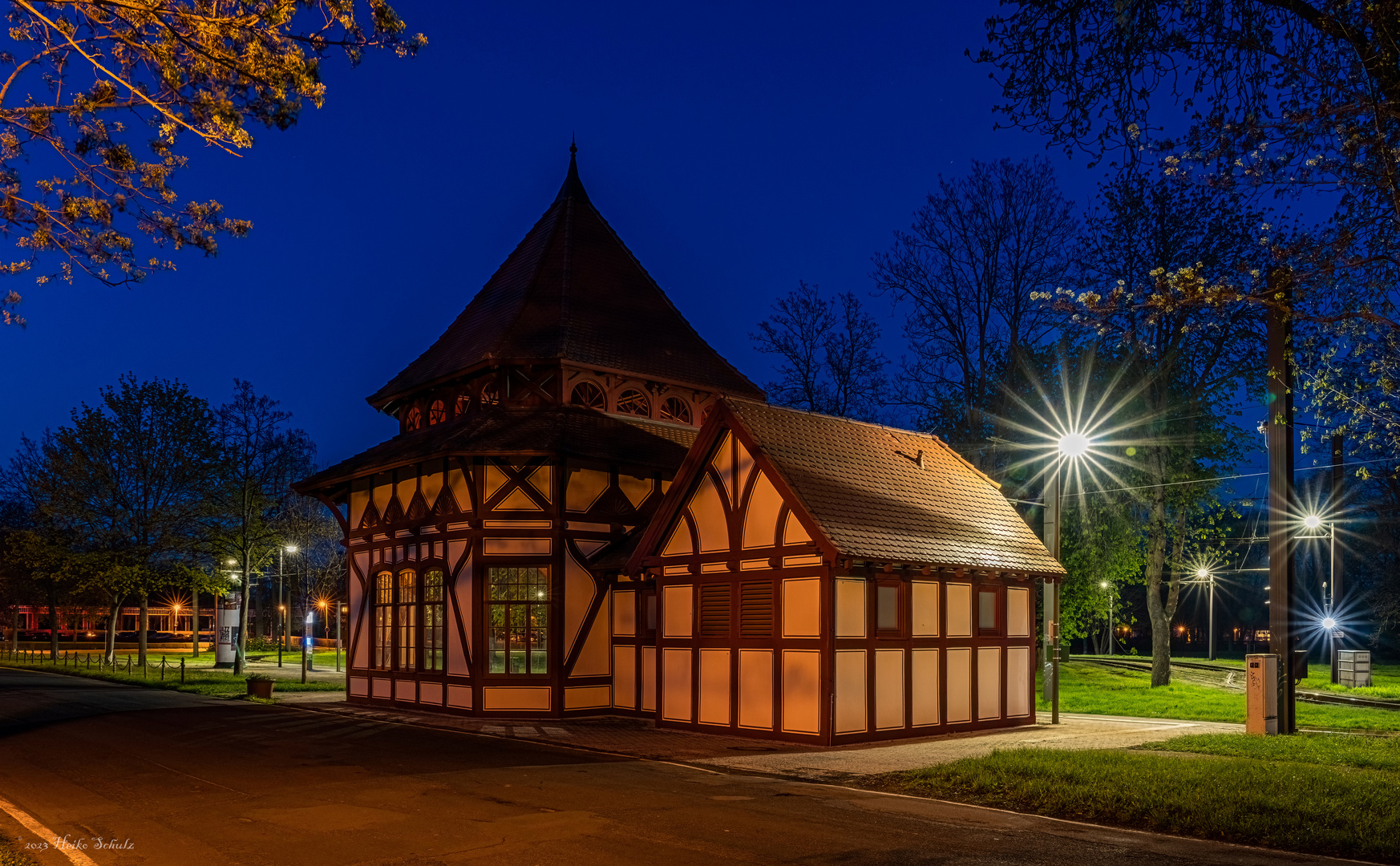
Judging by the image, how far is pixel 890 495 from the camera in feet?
65.3

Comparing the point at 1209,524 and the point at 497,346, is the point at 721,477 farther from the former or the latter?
the point at 1209,524

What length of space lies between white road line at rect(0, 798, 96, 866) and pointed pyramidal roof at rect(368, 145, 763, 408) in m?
14.4

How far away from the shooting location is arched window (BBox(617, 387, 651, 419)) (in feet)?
85.6

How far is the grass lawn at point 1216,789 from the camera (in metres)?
9.66

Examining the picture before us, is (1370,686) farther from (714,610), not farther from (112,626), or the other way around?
(112,626)

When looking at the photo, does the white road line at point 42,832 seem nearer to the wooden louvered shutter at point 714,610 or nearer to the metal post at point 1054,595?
the wooden louvered shutter at point 714,610

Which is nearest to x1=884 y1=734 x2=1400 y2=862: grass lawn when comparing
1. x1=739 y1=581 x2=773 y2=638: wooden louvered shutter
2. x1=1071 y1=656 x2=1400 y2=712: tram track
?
x1=739 y1=581 x2=773 y2=638: wooden louvered shutter

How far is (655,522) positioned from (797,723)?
474 cm

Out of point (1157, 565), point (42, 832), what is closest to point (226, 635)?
point (1157, 565)

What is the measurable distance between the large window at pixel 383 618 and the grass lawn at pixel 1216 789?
16.0 m

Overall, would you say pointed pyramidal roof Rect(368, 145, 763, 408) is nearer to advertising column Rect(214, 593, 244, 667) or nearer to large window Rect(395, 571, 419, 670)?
large window Rect(395, 571, 419, 670)

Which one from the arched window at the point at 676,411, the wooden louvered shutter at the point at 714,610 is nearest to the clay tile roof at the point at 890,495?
the wooden louvered shutter at the point at 714,610

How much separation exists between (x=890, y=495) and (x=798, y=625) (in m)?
3.60

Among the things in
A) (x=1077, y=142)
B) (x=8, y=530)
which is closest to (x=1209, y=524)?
(x=1077, y=142)
